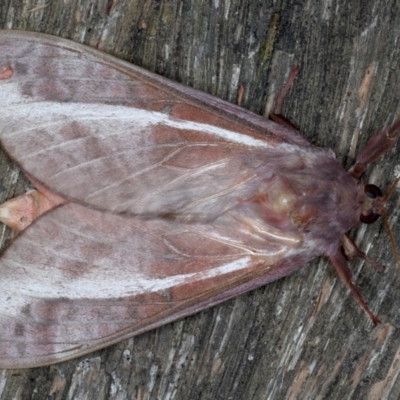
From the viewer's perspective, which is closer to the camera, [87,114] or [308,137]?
[87,114]

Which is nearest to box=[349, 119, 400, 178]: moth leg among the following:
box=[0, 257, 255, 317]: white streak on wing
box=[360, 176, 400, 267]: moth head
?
box=[360, 176, 400, 267]: moth head

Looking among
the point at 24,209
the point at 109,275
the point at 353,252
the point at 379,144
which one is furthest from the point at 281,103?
the point at 24,209

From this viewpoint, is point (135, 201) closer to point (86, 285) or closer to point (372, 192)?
point (86, 285)

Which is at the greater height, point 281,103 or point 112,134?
point 281,103

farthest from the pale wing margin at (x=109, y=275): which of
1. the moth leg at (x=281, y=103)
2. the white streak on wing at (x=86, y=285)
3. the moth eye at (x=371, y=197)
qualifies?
the moth leg at (x=281, y=103)

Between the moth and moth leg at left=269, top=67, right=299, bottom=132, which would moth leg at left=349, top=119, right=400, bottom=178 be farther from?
moth leg at left=269, top=67, right=299, bottom=132

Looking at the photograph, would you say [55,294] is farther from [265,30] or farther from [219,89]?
[265,30]

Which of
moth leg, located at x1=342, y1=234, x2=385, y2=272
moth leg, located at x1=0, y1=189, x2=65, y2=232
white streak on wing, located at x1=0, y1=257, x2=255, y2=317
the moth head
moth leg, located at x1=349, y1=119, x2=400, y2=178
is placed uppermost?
moth leg, located at x1=349, y1=119, x2=400, y2=178
